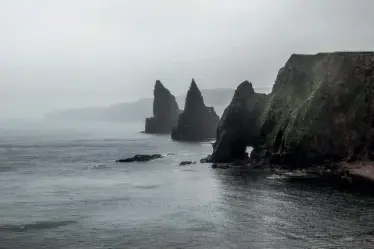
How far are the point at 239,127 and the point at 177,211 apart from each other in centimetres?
6493

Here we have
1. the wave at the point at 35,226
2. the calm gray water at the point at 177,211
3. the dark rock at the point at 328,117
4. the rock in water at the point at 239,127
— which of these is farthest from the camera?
the rock in water at the point at 239,127

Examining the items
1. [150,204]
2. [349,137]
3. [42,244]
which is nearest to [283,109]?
[349,137]

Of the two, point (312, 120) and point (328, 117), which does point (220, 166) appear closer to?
point (312, 120)

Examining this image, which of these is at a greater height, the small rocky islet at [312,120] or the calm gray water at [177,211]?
the small rocky islet at [312,120]

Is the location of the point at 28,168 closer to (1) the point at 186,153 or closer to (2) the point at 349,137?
(1) the point at 186,153

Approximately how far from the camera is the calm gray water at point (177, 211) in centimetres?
5656

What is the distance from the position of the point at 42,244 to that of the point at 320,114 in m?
84.1

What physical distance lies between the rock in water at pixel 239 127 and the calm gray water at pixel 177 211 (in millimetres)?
16634

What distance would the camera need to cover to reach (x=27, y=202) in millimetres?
80875

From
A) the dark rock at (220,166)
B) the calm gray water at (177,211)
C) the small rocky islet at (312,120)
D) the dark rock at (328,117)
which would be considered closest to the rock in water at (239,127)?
the small rocky islet at (312,120)

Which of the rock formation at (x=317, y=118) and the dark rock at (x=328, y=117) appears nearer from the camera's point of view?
the dark rock at (x=328, y=117)

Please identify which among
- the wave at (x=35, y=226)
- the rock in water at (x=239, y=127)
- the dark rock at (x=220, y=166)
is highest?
the rock in water at (x=239, y=127)

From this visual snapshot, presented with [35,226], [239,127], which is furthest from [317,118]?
[35,226]

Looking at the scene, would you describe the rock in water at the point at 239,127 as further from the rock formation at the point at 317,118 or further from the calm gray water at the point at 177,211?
the calm gray water at the point at 177,211
